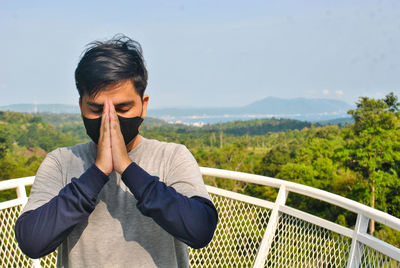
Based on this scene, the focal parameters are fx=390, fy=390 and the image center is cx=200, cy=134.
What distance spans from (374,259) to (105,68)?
1.38 meters

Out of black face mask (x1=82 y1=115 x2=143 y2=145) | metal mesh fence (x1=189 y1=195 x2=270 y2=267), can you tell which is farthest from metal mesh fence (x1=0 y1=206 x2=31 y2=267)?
black face mask (x1=82 y1=115 x2=143 y2=145)

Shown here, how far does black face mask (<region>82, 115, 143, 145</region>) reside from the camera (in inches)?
49.0

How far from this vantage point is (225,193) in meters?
2.47

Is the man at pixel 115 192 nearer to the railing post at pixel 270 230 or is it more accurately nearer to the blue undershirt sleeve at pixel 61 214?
the blue undershirt sleeve at pixel 61 214

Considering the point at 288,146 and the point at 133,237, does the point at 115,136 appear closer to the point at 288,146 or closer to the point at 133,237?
the point at 133,237

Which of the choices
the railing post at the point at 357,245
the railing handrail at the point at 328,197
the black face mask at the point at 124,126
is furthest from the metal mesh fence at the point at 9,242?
the railing post at the point at 357,245

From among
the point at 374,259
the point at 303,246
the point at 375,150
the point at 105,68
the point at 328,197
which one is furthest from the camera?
the point at 375,150

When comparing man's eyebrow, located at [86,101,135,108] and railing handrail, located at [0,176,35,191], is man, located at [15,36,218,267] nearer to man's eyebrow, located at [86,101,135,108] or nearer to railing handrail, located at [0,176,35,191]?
man's eyebrow, located at [86,101,135,108]

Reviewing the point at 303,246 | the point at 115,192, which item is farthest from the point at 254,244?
the point at 115,192

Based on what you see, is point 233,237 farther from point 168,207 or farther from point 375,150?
point 375,150

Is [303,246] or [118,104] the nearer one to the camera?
[118,104]

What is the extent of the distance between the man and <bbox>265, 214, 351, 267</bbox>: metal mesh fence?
1004mm

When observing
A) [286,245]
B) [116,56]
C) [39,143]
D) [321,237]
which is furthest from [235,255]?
[39,143]

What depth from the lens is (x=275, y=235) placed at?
7.58 feet
